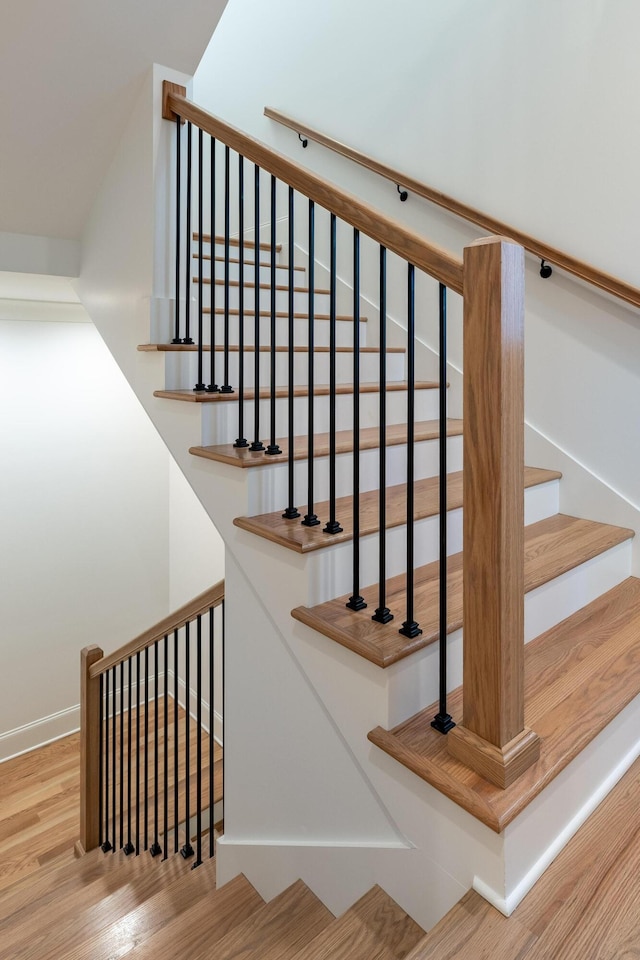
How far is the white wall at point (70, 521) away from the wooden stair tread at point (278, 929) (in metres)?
2.70

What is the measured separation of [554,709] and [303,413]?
3.95ft

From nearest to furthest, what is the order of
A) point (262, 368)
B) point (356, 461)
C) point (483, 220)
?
1. point (356, 461)
2. point (262, 368)
3. point (483, 220)

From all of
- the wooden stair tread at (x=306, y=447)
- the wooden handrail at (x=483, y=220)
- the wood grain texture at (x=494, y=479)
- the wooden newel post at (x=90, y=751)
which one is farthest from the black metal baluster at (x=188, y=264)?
the wooden newel post at (x=90, y=751)

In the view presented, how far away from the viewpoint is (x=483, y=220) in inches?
95.1

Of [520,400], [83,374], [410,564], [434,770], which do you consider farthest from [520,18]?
[83,374]

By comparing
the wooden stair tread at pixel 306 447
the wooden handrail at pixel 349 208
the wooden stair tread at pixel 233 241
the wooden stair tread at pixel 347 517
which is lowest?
the wooden stair tread at pixel 347 517

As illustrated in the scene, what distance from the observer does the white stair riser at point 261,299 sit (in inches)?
92.9

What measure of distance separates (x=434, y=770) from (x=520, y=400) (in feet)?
2.37

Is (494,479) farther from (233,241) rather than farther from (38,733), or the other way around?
(38,733)

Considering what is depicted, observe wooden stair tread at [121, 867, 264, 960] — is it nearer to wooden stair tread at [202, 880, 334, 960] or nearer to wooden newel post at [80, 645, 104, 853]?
wooden stair tread at [202, 880, 334, 960]

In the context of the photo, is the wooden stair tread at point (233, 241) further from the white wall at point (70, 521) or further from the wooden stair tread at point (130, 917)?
the wooden stair tread at point (130, 917)

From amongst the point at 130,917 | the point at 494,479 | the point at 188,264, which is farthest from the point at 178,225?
the point at 130,917

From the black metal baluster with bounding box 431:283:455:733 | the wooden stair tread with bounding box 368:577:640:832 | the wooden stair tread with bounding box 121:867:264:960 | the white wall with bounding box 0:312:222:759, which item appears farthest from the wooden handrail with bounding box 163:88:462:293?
the white wall with bounding box 0:312:222:759

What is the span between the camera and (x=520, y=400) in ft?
3.59
